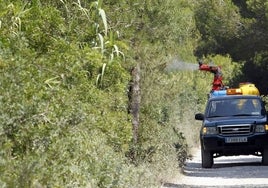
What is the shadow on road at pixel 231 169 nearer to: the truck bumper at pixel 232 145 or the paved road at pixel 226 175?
the paved road at pixel 226 175

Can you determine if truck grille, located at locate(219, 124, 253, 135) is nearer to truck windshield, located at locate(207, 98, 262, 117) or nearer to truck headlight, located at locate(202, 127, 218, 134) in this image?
truck headlight, located at locate(202, 127, 218, 134)

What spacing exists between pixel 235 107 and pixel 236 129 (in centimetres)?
124

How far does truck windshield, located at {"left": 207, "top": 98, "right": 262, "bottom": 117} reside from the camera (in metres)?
24.4

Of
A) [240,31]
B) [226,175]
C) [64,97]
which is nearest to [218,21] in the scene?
[240,31]

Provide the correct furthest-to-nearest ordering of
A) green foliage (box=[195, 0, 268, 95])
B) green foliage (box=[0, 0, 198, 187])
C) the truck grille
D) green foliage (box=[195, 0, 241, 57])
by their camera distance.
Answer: green foliage (box=[195, 0, 241, 57]), green foliage (box=[195, 0, 268, 95]), the truck grille, green foliage (box=[0, 0, 198, 187])

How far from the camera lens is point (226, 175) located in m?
20.7

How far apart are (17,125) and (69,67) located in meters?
2.01

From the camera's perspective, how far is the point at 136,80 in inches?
802

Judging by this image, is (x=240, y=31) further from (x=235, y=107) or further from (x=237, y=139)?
(x=237, y=139)

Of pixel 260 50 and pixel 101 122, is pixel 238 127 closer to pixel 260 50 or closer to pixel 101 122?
pixel 101 122

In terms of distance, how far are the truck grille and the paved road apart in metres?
0.83

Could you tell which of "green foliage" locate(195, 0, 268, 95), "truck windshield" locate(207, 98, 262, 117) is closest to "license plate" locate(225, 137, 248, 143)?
"truck windshield" locate(207, 98, 262, 117)

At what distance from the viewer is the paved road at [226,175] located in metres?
18.4

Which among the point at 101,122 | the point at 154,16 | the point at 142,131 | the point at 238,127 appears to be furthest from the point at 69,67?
the point at 238,127
